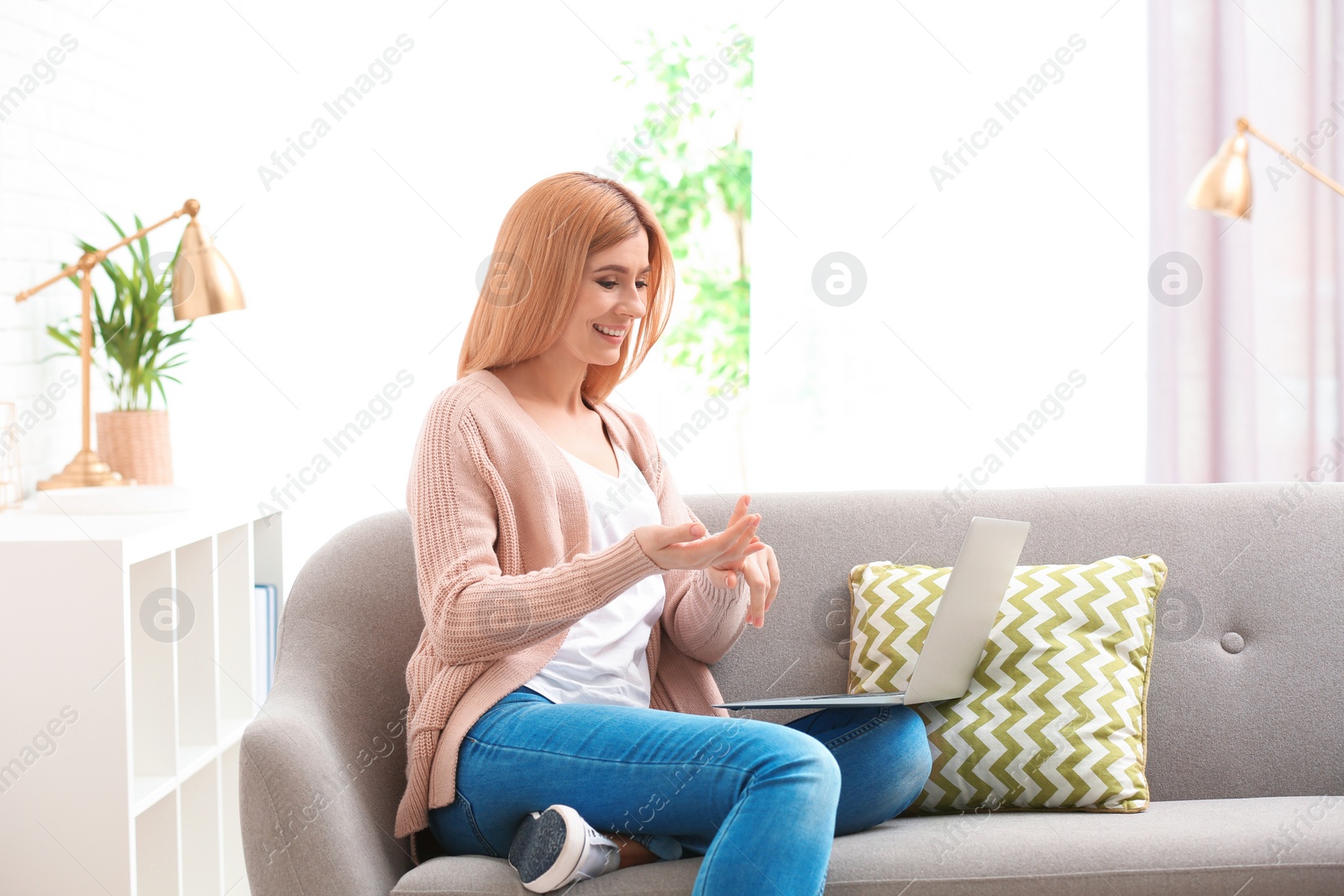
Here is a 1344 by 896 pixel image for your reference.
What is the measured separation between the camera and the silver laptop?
4.54ft

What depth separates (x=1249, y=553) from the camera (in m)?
1.81

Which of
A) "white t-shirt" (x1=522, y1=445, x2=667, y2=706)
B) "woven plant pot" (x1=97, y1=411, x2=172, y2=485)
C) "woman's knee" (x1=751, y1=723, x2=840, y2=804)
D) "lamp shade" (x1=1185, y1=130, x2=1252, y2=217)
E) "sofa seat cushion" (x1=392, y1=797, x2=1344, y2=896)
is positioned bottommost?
"sofa seat cushion" (x1=392, y1=797, x2=1344, y2=896)

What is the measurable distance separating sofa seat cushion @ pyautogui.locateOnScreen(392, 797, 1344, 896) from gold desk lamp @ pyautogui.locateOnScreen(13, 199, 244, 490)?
113 centimetres

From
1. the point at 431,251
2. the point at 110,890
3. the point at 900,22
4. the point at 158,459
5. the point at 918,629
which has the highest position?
the point at 900,22

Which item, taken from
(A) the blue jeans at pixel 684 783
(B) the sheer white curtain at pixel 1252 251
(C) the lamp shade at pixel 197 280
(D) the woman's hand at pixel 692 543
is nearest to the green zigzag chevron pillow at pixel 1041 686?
(A) the blue jeans at pixel 684 783

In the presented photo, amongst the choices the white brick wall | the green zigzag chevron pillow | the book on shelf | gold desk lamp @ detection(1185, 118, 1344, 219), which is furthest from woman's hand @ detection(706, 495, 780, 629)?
the white brick wall

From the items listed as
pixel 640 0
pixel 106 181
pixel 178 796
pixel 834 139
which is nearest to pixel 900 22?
pixel 834 139

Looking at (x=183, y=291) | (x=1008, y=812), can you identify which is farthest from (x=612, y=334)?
(x=183, y=291)

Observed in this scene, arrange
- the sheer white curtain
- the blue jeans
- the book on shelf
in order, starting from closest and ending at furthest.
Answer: the blue jeans < the book on shelf < the sheer white curtain

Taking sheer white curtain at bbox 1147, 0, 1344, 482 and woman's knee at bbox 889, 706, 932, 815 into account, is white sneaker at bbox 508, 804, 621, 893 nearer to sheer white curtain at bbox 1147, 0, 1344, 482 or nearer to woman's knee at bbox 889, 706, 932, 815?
woman's knee at bbox 889, 706, 932, 815

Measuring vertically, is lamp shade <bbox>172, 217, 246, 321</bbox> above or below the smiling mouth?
above

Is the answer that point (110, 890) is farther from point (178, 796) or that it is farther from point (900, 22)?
point (900, 22)

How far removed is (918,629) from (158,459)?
157 cm

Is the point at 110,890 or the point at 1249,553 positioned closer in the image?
the point at 110,890
